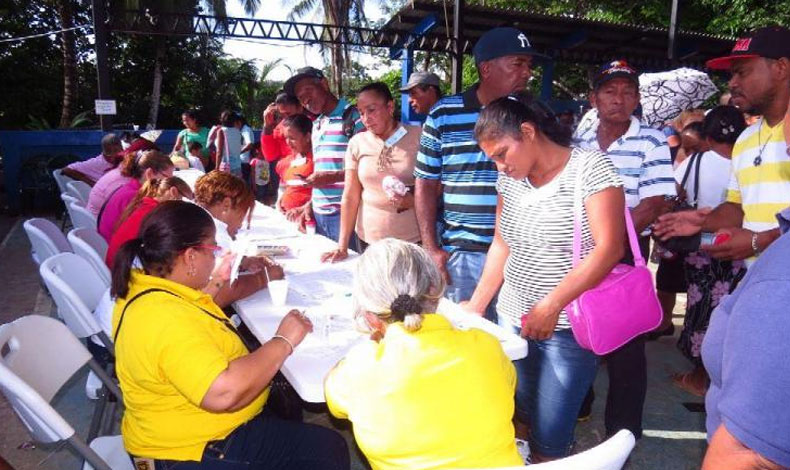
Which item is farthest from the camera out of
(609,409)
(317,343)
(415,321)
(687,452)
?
(687,452)

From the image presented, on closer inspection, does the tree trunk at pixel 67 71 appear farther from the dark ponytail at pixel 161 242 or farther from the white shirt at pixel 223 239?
the dark ponytail at pixel 161 242

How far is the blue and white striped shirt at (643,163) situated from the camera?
2.46 metres

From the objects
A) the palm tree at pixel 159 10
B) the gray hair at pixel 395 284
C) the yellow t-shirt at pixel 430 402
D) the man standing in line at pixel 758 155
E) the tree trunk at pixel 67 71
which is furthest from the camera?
the palm tree at pixel 159 10

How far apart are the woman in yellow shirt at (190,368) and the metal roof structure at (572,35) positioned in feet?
29.1

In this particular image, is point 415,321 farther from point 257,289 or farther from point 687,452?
point 687,452

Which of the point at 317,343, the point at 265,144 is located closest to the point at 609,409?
the point at 317,343

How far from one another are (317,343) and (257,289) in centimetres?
62

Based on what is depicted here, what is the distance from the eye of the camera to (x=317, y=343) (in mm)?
1812

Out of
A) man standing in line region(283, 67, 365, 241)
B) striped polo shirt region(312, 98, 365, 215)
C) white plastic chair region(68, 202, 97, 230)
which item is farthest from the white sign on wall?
striped polo shirt region(312, 98, 365, 215)

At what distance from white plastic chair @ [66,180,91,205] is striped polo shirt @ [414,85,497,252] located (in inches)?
160

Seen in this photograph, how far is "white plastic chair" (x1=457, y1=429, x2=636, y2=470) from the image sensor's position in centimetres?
101

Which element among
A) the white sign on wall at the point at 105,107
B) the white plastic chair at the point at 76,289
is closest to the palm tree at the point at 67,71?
the white sign on wall at the point at 105,107

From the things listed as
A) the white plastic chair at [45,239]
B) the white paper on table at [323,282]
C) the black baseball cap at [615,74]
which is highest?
the black baseball cap at [615,74]

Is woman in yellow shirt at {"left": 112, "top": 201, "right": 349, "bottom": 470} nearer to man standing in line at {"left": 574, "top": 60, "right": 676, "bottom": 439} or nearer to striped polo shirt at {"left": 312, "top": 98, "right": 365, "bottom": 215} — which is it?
man standing in line at {"left": 574, "top": 60, "right": 676, "bottom": 439}
